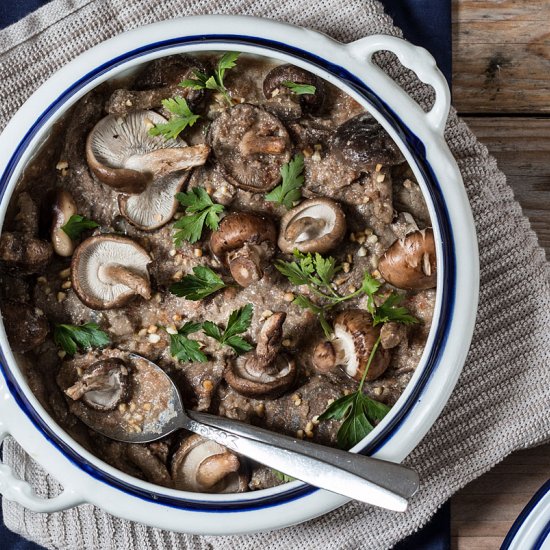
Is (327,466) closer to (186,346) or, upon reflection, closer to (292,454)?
(292,454)

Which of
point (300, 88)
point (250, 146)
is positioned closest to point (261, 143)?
point (250, 146)

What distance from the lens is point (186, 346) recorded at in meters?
2.04

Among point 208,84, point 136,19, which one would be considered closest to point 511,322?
point 208,84

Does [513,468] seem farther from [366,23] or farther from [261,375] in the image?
[366,23]

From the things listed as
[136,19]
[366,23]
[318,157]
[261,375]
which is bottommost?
[261,375]

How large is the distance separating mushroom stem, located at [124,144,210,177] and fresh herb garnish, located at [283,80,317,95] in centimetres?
24

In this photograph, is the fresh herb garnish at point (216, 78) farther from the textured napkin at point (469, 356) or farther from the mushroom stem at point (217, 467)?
the mushroom stem at point (217, 467)

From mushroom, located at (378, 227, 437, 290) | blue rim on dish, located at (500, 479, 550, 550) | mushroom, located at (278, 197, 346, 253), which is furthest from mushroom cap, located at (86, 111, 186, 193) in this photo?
blue rim on dish, located at (500, 479, 550, 550)

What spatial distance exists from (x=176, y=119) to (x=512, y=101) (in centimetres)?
99

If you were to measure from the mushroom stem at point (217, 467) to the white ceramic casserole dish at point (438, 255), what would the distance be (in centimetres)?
7

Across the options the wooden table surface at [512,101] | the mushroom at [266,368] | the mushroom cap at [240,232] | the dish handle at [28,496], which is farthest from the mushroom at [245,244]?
the wooden table surface at [512,101]

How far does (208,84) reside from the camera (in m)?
1.96

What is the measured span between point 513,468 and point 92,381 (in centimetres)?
123

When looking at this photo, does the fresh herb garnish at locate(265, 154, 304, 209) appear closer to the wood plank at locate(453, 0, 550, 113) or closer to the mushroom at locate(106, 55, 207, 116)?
the mushroom at locate(106, 55, 207, 116)
